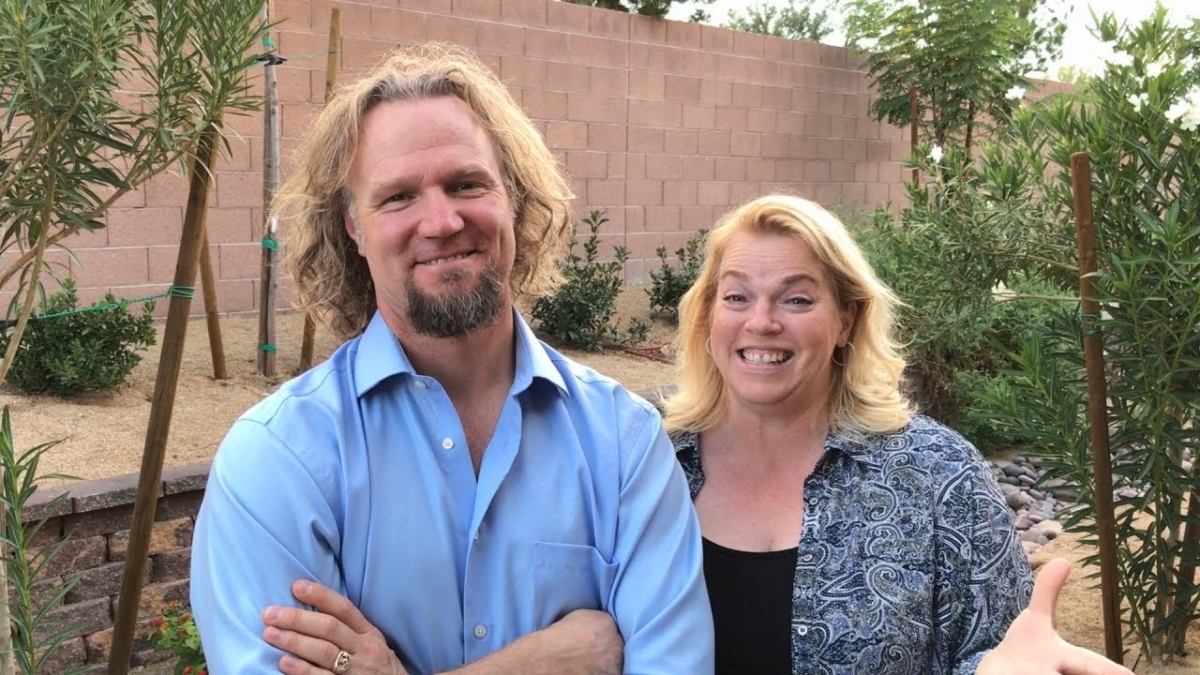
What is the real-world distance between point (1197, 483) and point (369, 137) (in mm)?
2823

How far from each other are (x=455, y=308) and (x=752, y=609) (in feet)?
2.83

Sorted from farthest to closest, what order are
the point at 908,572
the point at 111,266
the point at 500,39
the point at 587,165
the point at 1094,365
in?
the point at 587,165 < the point at 500,39 < the point at 111,266 < the point at 1094,365 < the point at 908,572

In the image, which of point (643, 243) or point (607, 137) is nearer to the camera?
point (607, 137)

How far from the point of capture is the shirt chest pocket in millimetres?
1710

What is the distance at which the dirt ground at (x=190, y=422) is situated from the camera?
4055 mm

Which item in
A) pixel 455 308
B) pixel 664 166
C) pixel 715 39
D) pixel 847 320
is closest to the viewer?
pixel 455 308

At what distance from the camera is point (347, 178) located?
6.23ft

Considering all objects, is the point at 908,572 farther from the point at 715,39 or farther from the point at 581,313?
the point at 715,39

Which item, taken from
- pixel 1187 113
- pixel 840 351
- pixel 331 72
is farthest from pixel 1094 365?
pixel 331 72

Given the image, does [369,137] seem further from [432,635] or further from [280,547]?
[432,635]

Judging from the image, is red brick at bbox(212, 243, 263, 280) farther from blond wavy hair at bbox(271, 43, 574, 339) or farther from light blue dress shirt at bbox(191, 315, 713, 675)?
light blue dress shirt at bbox(191, 315, 713, 675)

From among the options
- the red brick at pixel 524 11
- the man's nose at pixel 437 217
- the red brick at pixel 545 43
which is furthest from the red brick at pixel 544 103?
the man's nose at pixel 437 217

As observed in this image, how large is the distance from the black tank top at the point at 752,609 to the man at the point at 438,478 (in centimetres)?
34

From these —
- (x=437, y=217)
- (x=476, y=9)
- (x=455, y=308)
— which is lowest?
(x=455, y=308)
